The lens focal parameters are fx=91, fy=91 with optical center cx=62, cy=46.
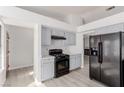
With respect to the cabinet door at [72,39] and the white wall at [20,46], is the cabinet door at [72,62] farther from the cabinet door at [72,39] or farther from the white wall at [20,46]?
the white wall at [20,46]

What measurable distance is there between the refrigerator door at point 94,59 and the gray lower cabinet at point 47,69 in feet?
5.18

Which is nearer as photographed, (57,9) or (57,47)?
(57,9)

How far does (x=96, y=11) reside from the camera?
4707mm

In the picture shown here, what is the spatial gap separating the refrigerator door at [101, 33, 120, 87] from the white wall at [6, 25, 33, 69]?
170 inches

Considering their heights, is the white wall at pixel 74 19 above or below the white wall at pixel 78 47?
above

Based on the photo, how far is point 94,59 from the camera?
346cm

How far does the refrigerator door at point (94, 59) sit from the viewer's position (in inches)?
130

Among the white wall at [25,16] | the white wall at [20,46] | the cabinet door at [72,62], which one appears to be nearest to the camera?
the white wall at [25,16]

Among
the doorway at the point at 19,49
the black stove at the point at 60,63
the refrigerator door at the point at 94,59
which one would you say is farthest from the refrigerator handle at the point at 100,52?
the doorway at the point at 19,49

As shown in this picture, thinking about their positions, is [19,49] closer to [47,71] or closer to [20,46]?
[20,46]

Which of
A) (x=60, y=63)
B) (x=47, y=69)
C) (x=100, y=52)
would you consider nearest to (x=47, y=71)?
(x=47, y=69)

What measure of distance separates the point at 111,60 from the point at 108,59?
107 millimetres
